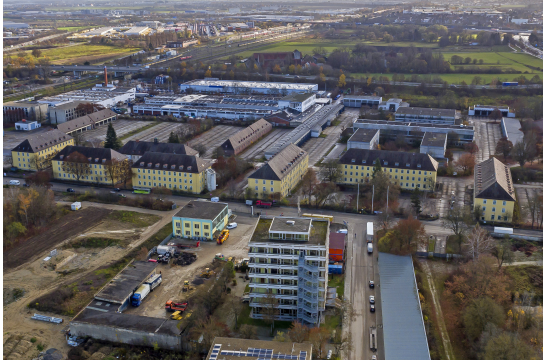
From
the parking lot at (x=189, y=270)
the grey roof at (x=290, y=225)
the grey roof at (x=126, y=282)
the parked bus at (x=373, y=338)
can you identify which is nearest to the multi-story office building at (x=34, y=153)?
the parking lot at (x=189, y=270)

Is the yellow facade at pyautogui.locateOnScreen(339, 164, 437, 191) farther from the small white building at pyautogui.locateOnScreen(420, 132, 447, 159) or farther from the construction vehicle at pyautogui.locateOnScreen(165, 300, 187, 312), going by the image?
the construction vehicle at pyautogui.locateOnScreen(165, 300, 187, 312)

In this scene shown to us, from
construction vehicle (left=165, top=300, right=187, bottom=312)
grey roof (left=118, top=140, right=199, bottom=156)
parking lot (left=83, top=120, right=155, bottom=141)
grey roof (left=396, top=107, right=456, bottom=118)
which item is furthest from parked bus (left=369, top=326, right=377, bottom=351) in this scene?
parking lot (left=83, top=120, right=155, bottom=141)

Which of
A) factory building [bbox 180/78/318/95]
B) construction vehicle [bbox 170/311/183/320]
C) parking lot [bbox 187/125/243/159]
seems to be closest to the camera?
construction vehicle [bbox 170/311/183/320]

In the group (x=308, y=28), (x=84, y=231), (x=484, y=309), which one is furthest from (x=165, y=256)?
(x=308, y=28)

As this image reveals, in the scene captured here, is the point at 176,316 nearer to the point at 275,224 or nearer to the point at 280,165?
the point at 275,224

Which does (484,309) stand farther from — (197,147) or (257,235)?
(197,147)

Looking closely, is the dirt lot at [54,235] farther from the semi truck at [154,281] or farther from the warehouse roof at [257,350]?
the warehouse roof at [257,350]
